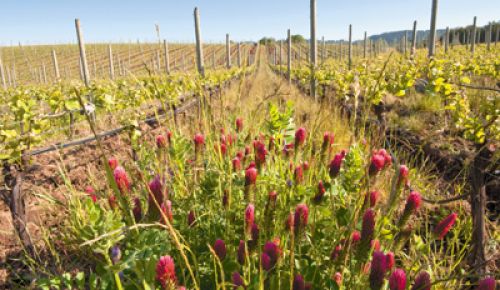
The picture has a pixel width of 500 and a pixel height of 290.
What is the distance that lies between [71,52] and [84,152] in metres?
42.5

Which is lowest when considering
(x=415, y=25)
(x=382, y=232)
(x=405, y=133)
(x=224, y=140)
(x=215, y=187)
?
(x=405, y=133)

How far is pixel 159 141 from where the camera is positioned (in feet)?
4.58

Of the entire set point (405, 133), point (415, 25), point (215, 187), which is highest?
point (415, 25)

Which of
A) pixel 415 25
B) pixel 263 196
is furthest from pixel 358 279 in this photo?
pixel 415 25

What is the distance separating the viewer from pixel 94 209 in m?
0.71

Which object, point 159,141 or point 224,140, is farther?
point 224,140

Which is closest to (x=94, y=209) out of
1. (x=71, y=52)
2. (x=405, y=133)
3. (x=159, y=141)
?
(x=159, y=141)

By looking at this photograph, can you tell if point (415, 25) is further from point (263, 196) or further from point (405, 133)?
point (263, 196)

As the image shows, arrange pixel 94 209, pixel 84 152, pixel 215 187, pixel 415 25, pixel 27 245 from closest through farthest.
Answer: pixel 94 209 → pixel 215 187 → pixel 27 245 → pixel 84 152 → pixel 415 25

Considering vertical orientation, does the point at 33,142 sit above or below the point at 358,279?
above

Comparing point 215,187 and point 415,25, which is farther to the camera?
point 415,25

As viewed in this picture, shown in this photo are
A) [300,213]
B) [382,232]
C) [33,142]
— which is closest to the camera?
[300,213]

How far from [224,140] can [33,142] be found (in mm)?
1313

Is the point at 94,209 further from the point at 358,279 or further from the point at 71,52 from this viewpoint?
the point at 71,52
